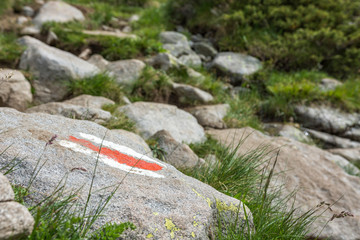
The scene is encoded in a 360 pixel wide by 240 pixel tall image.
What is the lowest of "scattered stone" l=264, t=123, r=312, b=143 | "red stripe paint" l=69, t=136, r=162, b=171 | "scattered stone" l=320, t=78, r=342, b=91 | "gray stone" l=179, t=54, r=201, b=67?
"scattered stone" l=264, t=123, r=312, b=143

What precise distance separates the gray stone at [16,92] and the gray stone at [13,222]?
337 centimetres

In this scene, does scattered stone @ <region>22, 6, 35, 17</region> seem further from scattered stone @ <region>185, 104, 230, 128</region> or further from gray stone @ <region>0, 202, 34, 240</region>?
gray stone @ <region>0, 202, 34, 240</region>

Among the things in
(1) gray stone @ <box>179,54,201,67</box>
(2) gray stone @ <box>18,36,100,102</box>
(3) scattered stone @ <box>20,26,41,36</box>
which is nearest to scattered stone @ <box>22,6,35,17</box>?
(3) scattered stone @ <box>20,26,41,36</box>

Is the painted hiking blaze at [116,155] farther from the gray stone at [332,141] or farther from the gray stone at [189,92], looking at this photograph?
the gray stone at [332,141]

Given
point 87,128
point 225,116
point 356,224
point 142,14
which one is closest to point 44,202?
point 87,128

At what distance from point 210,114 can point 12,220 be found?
4.55 m

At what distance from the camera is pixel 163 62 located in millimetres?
6512

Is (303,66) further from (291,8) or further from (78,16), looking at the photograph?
(78,16)

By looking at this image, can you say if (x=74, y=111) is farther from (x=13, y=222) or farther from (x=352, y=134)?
(x=352, y=134)

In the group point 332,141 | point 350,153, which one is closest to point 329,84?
point 332,141

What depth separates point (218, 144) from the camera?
4488 mm

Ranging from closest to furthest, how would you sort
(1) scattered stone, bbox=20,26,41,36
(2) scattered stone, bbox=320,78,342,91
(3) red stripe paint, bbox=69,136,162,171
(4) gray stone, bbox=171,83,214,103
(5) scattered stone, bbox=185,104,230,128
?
(3) red stripe paint, bbox=69,136,162,171, (5) scattered stone, bbox=185,104,230,128, (4) gray stone, bbox=171,83,214,103, (1) scattered stone, bbox=20,26,41,36, (2) scattered stone, bbox=320,78,342,91

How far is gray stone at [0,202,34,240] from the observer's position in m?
1.21

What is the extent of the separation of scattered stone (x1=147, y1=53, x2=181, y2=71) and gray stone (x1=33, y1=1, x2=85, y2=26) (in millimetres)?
2820
